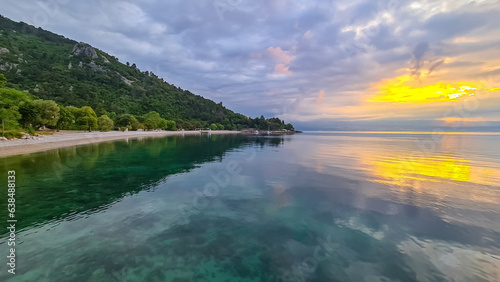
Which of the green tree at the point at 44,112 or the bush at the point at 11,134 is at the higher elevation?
the green tree at the point at 44,112

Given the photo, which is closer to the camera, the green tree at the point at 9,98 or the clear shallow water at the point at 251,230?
the clear shallow water at the point at 251,230

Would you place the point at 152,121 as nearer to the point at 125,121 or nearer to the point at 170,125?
the point at 170,125

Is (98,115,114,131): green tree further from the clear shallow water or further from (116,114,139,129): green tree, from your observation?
the clear shallow water

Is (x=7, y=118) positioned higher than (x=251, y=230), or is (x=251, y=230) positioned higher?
(x=7, y=118)

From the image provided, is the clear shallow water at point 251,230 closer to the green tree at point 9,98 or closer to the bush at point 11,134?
the bush at point 11,134

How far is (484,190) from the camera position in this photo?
59.5 feet

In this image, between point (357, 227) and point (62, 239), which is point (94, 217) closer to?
point (62, 239)

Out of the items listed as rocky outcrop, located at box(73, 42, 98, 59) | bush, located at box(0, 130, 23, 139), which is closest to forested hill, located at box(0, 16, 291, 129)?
rocky outcrop, located at box(73, 42, 98, 59)

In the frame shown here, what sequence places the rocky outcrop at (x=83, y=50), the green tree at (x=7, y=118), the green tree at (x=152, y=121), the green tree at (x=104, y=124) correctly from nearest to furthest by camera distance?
1. the green tree at (x=7, y=118)
2. the green tree at (x=104, y=124)
3. the green tree at (x=152, y=121)
4. the rocky outcrop at (x=83, y=50)

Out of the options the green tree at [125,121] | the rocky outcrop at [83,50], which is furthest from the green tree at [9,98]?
the rocky outcrop at [83,50]

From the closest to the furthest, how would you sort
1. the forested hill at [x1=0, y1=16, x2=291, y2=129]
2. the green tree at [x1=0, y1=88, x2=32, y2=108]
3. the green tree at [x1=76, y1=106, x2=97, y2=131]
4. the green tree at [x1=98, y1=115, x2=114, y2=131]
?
1. the green tree at [x1=0, y1=88, x2=32, y2=108]
2. the green tree at [x1=76, y1=106, x2=97, y2=131]
3. the green tree at [x1=98, y1=115, x2=114, y2=131]
4. the forested hill at [x1=0, y1=16, x2=291, y2=129]

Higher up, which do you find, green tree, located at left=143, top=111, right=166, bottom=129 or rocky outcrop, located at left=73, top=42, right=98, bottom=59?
rocky outcrop, located at left=73, top=42, right=98, bottom=59

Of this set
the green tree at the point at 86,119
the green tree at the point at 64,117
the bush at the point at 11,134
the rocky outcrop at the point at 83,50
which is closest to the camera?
the bush at the point at 11,134

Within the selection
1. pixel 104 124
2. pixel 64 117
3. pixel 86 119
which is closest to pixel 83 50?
pixel 104 124
